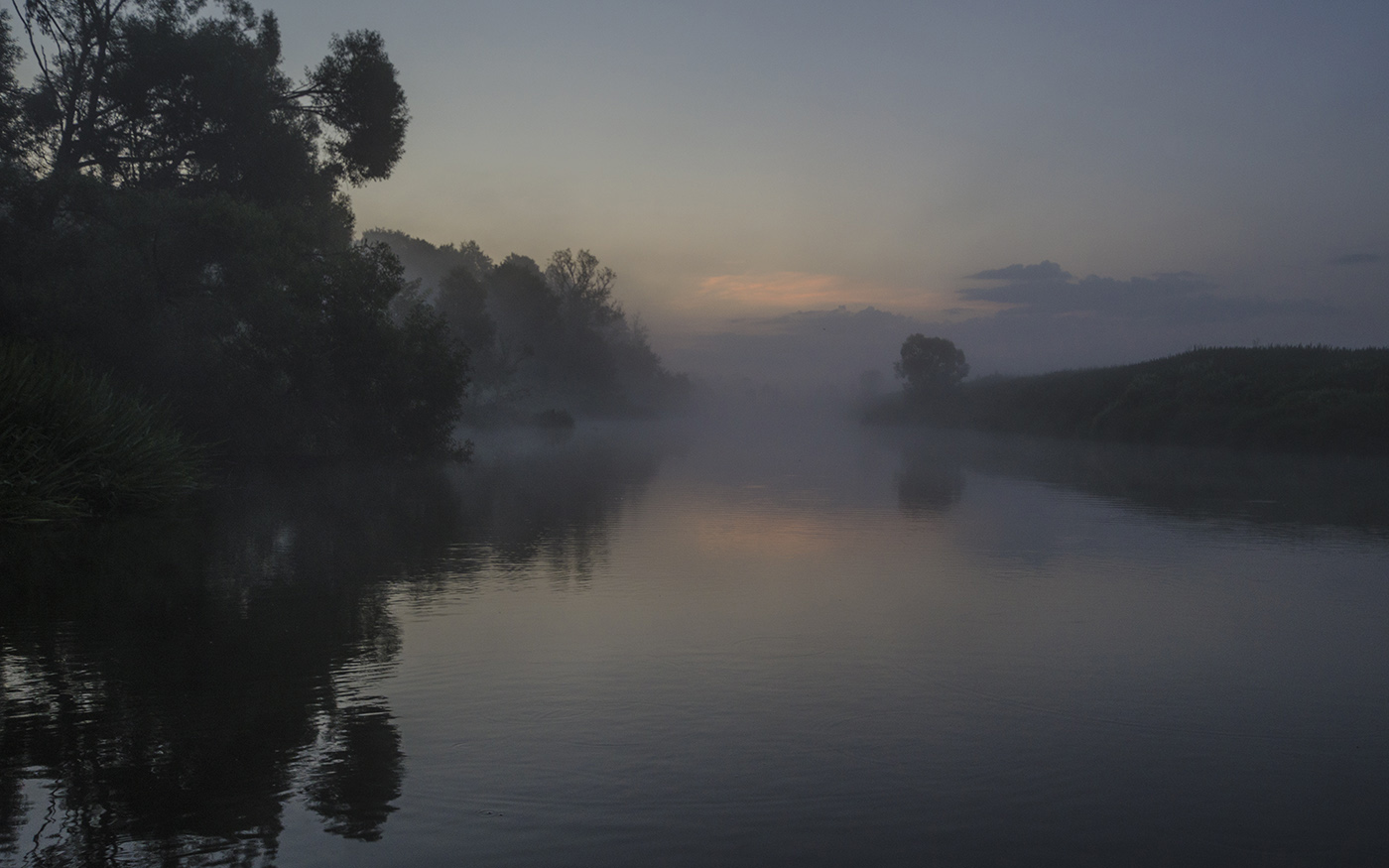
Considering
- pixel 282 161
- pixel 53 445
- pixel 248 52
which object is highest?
pixel 248 52

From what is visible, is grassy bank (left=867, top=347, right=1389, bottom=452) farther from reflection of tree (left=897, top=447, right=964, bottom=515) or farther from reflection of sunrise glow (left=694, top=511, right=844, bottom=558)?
reflection of sunrise glow (left=694, top=511, right=844, bottom=558)

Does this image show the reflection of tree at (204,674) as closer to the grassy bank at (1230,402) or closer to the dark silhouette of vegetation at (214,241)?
the dark silhouette of vegetation at (214,241)

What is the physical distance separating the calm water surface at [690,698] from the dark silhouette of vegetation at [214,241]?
982cm

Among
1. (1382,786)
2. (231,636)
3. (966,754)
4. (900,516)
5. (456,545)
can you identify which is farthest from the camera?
(900,516)

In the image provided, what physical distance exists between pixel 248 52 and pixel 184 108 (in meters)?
2.53

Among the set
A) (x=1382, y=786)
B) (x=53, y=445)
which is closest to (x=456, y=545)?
(x=53, y=445)

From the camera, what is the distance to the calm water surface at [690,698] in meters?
4.36

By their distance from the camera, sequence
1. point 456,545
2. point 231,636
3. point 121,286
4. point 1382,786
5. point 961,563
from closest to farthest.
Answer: point 1382,786
point 231,636
point 961,563
point 456,545
point 121,286

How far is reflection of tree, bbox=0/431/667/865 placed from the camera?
4.41 meters

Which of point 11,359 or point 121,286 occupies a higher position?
point 121,286

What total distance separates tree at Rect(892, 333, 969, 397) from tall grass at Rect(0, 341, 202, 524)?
82.0 metres

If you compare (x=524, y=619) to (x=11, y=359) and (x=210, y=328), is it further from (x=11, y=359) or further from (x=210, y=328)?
(x=210, y=328)

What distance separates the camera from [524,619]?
863 centimetres

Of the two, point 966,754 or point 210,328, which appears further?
point 210,328
